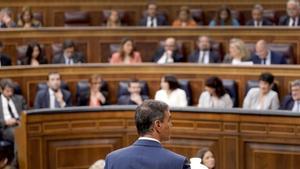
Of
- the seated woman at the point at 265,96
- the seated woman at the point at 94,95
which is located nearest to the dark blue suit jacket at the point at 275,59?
the seated woman at the point at 265,96

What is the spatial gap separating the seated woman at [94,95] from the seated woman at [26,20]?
6.35ft

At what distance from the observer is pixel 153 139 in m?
2.44

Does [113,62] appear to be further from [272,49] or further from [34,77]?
[272,49]

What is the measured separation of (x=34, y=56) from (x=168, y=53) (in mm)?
1345

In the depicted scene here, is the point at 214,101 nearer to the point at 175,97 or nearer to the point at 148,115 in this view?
the point at 175,97

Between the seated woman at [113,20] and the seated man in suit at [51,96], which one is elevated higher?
the seated woman at [113,20]

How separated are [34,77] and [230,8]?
10.0 ft

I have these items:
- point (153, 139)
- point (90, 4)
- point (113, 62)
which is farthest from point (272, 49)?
point (153, 139)

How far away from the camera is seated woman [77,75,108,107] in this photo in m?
6.29

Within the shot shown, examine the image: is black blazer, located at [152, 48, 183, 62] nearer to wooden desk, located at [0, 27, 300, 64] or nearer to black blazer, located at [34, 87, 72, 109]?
wooden desk, located at [0, 27, 300, 64]

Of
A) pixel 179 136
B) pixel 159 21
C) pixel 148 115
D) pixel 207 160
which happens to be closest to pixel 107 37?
pixel 159 21

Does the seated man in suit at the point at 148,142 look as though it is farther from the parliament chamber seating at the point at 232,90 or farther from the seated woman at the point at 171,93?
the parliament chamber seating at the point at 232,90

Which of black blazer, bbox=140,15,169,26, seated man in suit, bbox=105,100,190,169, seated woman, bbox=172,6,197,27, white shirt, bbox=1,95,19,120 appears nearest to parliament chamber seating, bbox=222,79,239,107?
white shirt, bbox=1,95,19,120

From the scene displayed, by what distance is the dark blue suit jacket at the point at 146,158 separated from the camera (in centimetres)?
238
